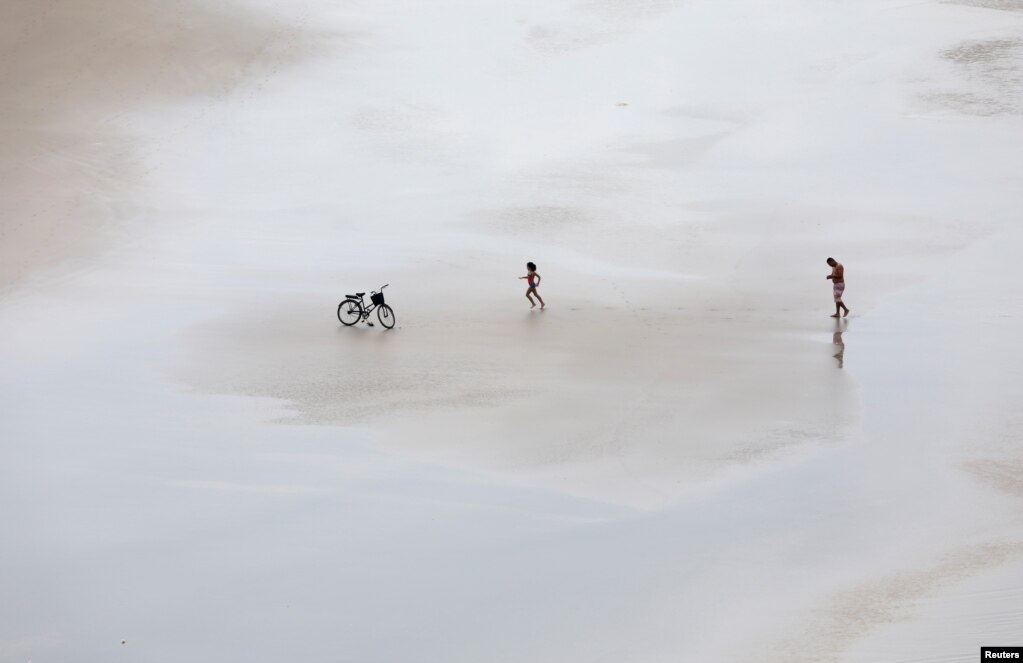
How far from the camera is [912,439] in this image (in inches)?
597

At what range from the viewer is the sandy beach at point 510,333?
11453 millimetres

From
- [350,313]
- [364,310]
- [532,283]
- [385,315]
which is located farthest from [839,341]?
[350,313]

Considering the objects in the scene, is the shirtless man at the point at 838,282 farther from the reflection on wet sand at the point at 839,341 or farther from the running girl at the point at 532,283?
the running girl at the point at 532,283

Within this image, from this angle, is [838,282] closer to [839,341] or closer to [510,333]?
[839,341]

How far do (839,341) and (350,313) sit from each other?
8.46m

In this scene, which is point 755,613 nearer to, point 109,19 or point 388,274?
point 388,274

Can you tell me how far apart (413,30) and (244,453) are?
84.9 feet

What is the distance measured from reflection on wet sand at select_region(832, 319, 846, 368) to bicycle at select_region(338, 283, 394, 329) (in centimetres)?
763

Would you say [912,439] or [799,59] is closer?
[912,439]

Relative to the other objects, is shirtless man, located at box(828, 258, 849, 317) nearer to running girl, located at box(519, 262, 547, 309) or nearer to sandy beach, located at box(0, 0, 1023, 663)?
sandy beach, located at box(0, 0, 1023, 663)

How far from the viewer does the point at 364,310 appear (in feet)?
67.3

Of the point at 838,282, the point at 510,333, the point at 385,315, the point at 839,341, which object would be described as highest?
the point at 838,282

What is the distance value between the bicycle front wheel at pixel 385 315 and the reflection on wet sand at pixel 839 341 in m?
7.60

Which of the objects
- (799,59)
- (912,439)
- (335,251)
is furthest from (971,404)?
(799,59)
